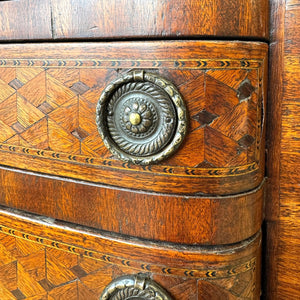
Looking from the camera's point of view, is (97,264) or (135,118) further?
(97,264)

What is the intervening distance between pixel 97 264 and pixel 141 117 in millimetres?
348

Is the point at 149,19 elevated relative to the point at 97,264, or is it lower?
elevated

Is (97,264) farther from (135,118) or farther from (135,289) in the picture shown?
(135,118)

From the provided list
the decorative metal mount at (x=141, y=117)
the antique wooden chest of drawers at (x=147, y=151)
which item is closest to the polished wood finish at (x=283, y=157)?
the antique wooden chest of drawers at (x=147, y=151)

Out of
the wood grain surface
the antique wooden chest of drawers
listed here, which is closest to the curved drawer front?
the antique wooden chest of drawers

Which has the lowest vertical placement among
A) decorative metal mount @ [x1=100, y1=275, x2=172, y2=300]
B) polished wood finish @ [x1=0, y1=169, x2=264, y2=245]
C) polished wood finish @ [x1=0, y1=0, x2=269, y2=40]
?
decorative metal mount @ [x1=100, y1=275, x2=172, y2=300]

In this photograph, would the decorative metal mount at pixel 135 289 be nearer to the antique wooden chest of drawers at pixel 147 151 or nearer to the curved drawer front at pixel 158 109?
the antique wooden chest of drawers at pixel 147 151

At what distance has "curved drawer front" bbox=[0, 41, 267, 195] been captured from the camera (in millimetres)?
716

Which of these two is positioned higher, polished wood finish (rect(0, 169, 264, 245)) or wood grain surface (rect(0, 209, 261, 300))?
polished wood finish (rect(0, 169, 264, 245))

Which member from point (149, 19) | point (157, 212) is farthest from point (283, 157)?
point (149, 19)

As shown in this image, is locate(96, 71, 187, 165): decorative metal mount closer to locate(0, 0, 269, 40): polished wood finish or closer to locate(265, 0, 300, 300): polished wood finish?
locate(0, 0, 269, 40): polished wood finish

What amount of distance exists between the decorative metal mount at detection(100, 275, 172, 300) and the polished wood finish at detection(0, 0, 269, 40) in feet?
1.60

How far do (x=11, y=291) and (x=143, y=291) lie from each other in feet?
1.30

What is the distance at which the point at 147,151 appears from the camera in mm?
747
